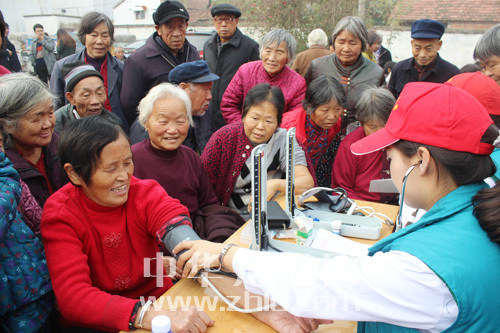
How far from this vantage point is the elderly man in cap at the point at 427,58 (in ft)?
12.4

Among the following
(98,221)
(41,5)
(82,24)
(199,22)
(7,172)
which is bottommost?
(98,221)

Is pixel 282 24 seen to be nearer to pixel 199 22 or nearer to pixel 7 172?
pixel 7 172

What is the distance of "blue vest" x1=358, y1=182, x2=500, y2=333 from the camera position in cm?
96

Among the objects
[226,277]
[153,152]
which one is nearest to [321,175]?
[153,152]

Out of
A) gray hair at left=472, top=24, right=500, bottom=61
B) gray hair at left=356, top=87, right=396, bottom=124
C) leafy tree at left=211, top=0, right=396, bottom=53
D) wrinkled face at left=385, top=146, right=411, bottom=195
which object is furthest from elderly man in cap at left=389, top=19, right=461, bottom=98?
leafy tree at left=211, top=0, right=396, bottom=53

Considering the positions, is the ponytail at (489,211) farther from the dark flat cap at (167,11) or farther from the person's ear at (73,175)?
the dark flat cap at (167,11)

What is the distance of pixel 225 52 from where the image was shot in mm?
4277

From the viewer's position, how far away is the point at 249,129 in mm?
2693

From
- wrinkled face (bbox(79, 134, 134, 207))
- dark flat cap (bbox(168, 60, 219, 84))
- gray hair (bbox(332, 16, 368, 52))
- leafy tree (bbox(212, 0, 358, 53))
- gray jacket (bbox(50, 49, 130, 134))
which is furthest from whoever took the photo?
leafy tree (bbox(212, 0, 358, 53))

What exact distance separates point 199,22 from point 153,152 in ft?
70.8

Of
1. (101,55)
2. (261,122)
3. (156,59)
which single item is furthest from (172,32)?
(261,122)

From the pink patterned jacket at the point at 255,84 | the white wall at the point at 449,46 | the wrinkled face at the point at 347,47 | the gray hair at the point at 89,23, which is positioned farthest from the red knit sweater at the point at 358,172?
the white wall at the point at 449,46

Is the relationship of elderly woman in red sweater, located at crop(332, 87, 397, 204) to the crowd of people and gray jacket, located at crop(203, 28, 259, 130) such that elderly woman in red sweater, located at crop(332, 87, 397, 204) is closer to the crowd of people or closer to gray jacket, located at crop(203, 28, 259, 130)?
the crowd of people

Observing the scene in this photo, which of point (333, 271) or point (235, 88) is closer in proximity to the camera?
point (333, 271)
